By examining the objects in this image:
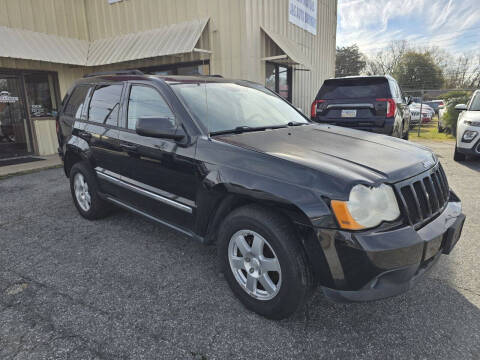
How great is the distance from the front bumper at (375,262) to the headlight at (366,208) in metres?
0.07

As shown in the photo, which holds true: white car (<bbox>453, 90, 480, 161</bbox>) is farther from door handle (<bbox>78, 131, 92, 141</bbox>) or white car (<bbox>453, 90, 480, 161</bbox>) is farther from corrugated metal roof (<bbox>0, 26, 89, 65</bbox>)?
corrugated metal roof (<bbox>0, 26, 89, 65</bbox>)

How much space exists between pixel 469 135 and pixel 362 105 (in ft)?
7.64

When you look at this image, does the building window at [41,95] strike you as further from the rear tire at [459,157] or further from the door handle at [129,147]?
the rear tire at [459,157]

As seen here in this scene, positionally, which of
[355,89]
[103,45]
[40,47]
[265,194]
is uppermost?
[103,45]

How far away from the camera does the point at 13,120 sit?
9.33 metres

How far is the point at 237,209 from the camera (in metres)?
2.44

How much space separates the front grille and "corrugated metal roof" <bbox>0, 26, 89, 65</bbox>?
8.90 metres

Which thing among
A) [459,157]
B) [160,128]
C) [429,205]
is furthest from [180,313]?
[459,157]

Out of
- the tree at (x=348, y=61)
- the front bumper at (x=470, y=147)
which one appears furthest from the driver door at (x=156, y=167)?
the tree at (x=348, y=61)

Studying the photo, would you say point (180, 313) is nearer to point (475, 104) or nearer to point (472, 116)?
point (472, 116)

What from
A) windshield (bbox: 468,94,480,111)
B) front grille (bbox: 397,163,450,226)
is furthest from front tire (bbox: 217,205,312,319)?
windshield (bbox: 468,94,480,111)

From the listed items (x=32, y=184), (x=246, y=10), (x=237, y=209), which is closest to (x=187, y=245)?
(x=237, y=209)

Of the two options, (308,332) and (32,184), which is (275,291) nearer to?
(308,332)

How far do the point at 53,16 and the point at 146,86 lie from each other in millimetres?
8368
